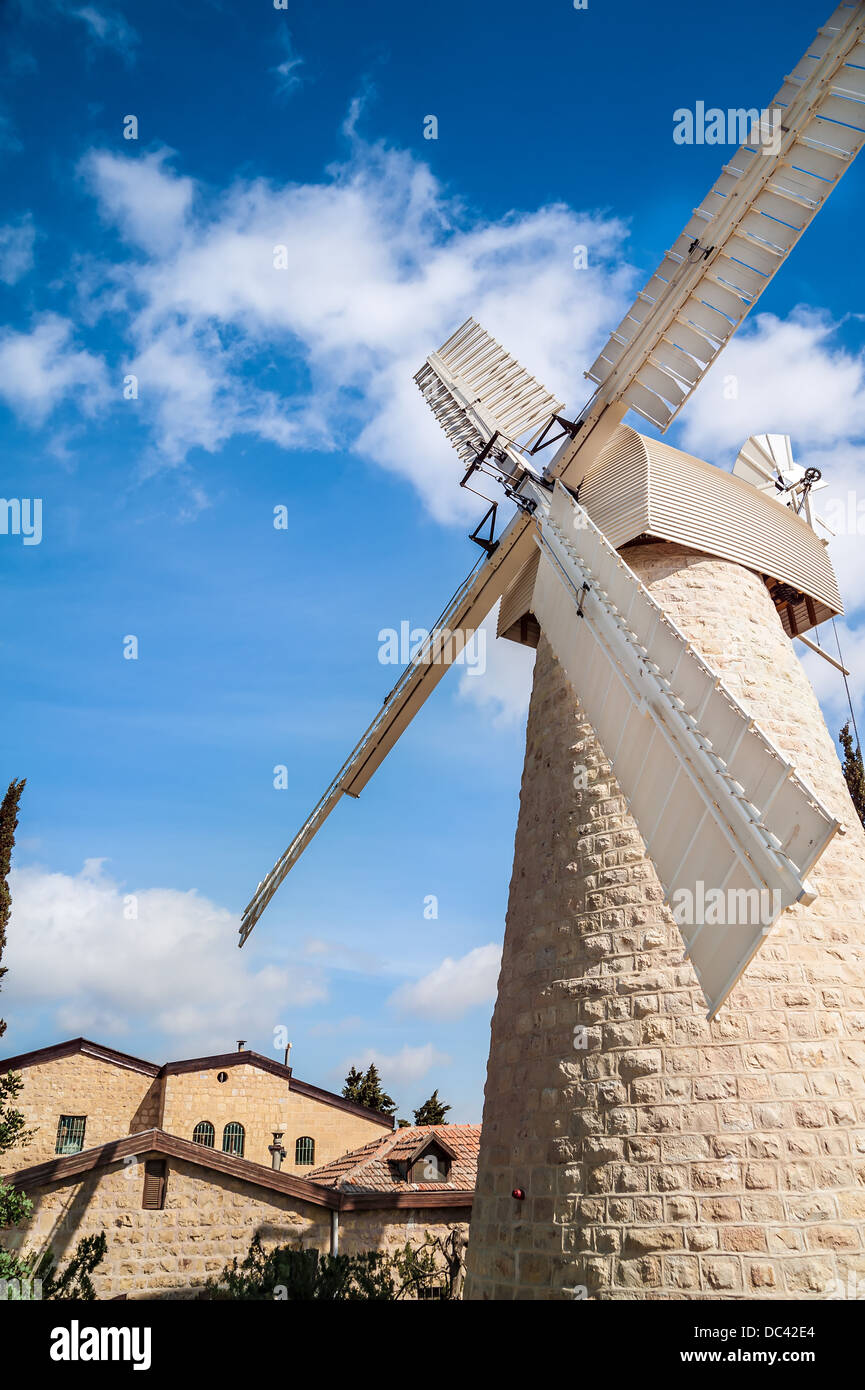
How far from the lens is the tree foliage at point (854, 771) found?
653 inches

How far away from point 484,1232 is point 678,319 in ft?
31.6

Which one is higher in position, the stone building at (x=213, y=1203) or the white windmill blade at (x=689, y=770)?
the white windmill blade at (x=689, y=770)

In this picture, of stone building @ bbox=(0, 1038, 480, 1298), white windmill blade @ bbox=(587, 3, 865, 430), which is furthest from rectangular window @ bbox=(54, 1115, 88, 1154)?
white windmill blade @ bbox=(587, 3, 865, 430)

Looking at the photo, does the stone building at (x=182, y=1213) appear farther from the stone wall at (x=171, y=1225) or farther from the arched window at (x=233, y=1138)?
the arched window at (x=233, y=1138)

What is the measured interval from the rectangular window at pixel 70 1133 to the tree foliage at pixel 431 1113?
36.3ft

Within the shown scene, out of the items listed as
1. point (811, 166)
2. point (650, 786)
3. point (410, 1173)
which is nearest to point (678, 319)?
point (811, 166)

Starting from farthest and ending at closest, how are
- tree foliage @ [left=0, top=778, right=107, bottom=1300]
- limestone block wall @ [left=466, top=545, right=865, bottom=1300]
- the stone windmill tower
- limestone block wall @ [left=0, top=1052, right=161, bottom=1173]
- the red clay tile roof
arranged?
limestone block wall @ [left=0, top=1052, right=161, bottom=1173]
the red clay tile roof
tree foliage @ [left=0, top=778, right=107, bottom=1300]
limestone block wall @ [left=466, top=545, right=865, bottom=1300]
the stone windmill tower

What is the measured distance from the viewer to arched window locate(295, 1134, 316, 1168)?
77.4ft

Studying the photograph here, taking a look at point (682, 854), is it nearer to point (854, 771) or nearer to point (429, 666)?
point (429, 666)

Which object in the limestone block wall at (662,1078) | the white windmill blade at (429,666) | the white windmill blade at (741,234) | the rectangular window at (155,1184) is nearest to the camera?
the limestone block wall at (662,1078)

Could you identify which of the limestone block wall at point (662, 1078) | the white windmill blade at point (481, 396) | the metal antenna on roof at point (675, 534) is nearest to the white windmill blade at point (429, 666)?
the metal antenna on roof at point (675, 534)

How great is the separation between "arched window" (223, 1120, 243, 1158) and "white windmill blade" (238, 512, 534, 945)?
527 inches

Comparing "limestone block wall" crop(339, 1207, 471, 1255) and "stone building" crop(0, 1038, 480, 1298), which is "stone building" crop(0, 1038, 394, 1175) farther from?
"limestone block wall" crop(339, 1207, 471, 1255)

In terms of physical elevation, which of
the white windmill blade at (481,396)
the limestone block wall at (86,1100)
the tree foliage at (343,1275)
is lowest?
the tree foliage at (343,1275)
